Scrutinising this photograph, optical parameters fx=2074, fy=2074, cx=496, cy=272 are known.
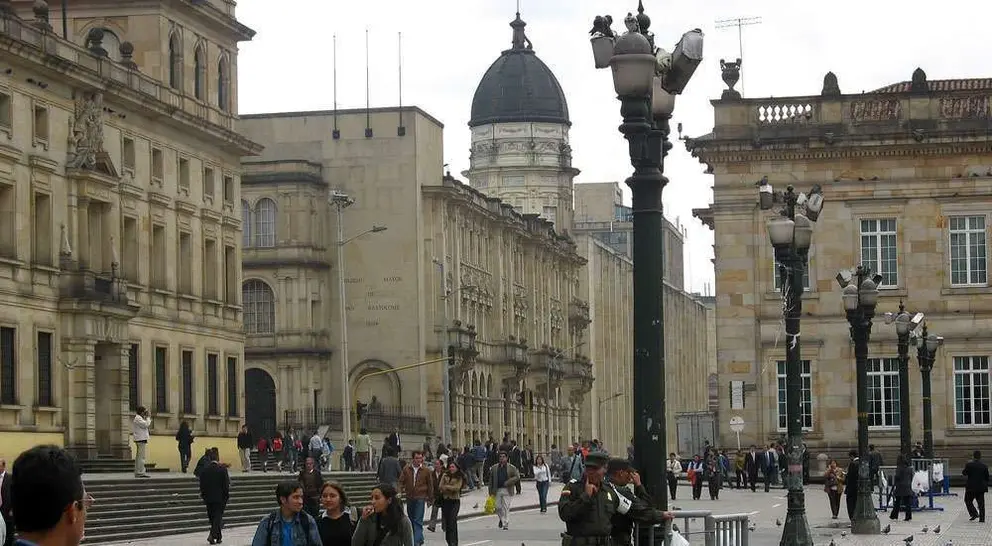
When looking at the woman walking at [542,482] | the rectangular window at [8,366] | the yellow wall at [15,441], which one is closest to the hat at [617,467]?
A: the woman walking at [542,482]

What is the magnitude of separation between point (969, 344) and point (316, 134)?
37957 millimetres

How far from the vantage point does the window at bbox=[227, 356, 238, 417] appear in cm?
6725

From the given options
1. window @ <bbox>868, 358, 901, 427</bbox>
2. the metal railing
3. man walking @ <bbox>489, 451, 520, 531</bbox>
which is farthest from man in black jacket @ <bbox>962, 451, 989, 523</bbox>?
window @ <bbox>868, 358, 901, 427</bbox>

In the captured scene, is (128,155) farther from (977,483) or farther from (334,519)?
(334,519)

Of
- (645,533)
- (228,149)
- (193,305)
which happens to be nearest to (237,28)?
(228,149)

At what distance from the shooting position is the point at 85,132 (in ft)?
178

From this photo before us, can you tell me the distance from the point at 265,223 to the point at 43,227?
36579mm

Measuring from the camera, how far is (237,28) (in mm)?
68188

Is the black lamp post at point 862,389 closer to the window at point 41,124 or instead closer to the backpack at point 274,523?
the backpack at point 274,523

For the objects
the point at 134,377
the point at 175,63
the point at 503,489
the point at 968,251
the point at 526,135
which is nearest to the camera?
the point at 503,489

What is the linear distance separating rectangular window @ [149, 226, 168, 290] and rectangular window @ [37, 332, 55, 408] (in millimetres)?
8438

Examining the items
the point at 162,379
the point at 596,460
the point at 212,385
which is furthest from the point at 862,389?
the point at 212,385

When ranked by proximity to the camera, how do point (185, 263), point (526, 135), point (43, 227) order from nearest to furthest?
point (43, 227) → point (185, 263) → point (526, 135)

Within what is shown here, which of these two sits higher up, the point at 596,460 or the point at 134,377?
the point at 134,377
